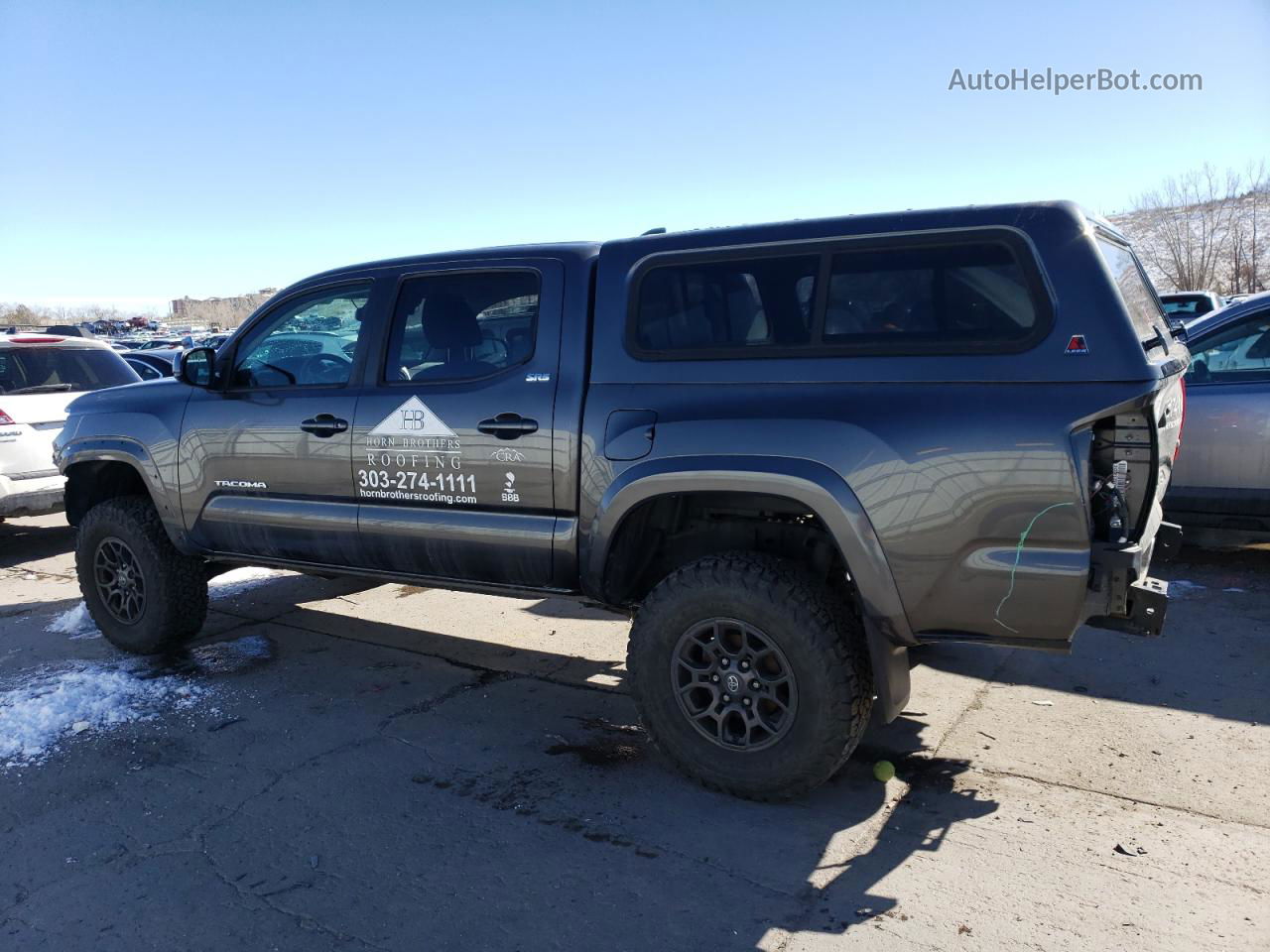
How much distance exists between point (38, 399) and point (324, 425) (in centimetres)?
490

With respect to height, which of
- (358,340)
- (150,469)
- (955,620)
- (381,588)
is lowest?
(381,588)

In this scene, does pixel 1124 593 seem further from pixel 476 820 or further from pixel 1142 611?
pixel 476 820

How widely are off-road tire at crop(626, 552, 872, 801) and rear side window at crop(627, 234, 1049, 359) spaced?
0.84 m

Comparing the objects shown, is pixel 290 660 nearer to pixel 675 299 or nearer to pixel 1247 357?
pixel 675 299

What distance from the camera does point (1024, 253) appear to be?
3.07m

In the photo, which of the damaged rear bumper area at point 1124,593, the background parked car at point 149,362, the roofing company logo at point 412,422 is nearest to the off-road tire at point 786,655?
the damaged rear bumper area at point 1124,593

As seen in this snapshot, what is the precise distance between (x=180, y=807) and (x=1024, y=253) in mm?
3599

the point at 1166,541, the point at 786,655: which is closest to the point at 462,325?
the point at 786,655

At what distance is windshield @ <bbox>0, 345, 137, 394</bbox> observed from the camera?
8.19m

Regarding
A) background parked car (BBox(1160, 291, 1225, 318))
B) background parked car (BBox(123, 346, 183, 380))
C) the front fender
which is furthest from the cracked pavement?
background parked car (BBox(123, 346, 183, 380))

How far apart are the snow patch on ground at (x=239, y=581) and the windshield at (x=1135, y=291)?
5621mm

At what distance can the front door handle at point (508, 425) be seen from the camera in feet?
13.0

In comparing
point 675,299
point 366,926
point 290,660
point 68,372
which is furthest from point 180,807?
point 68,372

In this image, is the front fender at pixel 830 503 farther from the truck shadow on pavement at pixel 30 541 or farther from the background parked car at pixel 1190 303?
the background parked car at pixel 1190 303
